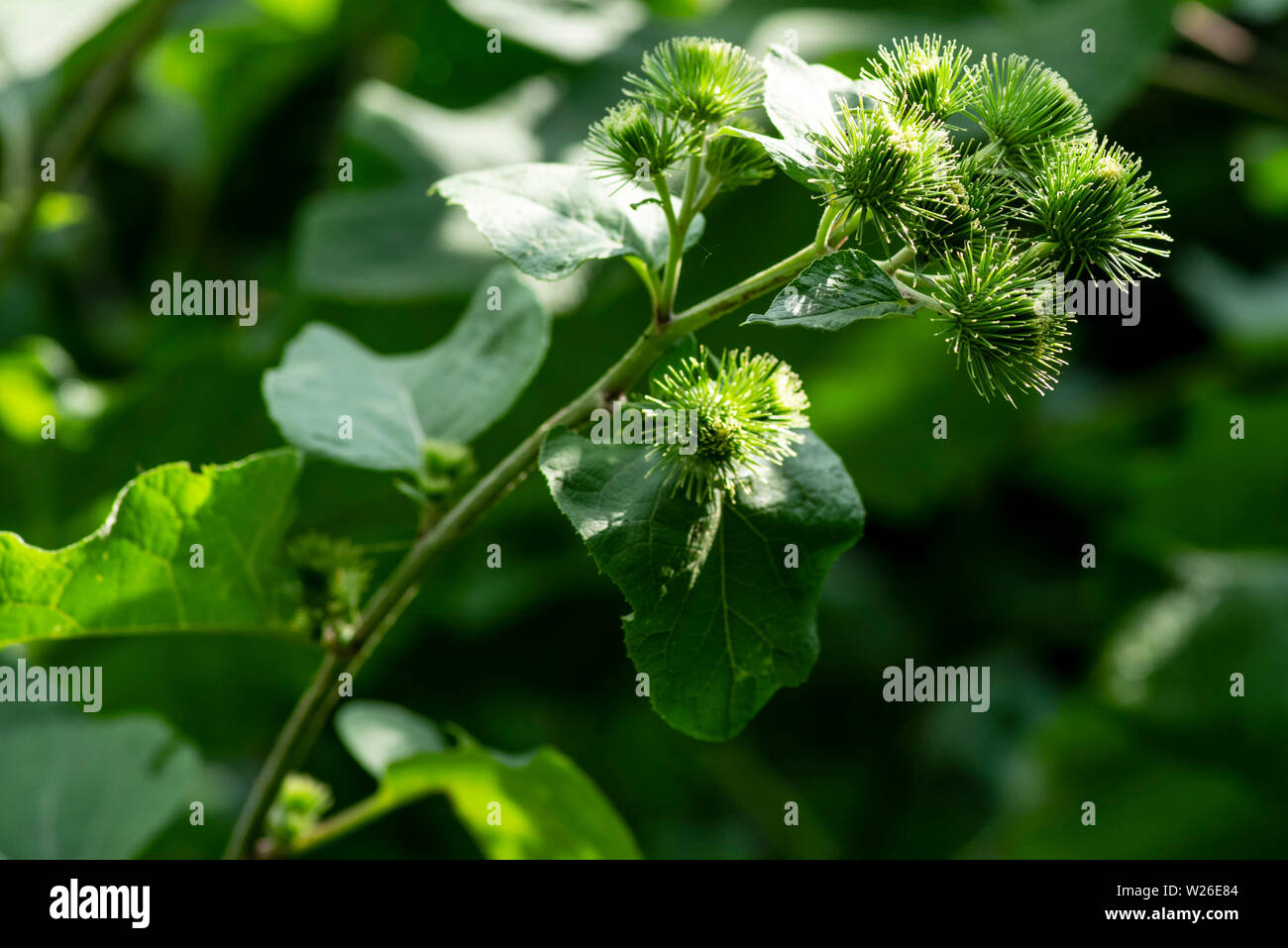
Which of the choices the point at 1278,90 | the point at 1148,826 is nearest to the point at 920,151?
the point at 1148,826

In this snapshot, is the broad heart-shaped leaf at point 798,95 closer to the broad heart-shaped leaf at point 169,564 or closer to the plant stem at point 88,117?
the broad heart-shaped leaf at point 169,564

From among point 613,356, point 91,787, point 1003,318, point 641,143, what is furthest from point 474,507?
point 613,356

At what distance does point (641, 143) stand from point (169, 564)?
465mm

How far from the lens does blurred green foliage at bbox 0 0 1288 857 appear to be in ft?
5.77

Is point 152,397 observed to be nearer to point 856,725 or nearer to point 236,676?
point 236,676

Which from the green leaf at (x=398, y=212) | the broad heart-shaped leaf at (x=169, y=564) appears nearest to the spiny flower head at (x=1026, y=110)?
the broad heart-shaped leaf at (x=169, y=564)

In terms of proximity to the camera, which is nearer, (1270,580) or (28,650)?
(28,650)

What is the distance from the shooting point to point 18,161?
5.55ft

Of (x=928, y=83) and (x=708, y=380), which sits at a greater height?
(x=928, y=83)

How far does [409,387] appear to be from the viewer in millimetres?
1007

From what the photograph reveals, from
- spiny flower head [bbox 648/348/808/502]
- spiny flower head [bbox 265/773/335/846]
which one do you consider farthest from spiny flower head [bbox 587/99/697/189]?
spiny flower head [bbox 265/773/335/846]

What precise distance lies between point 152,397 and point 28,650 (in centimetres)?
42

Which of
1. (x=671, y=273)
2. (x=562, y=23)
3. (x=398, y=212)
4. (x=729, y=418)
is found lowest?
(x=729, y=418)

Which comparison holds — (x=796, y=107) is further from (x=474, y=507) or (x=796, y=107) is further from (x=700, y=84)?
(x=474, y=507)
